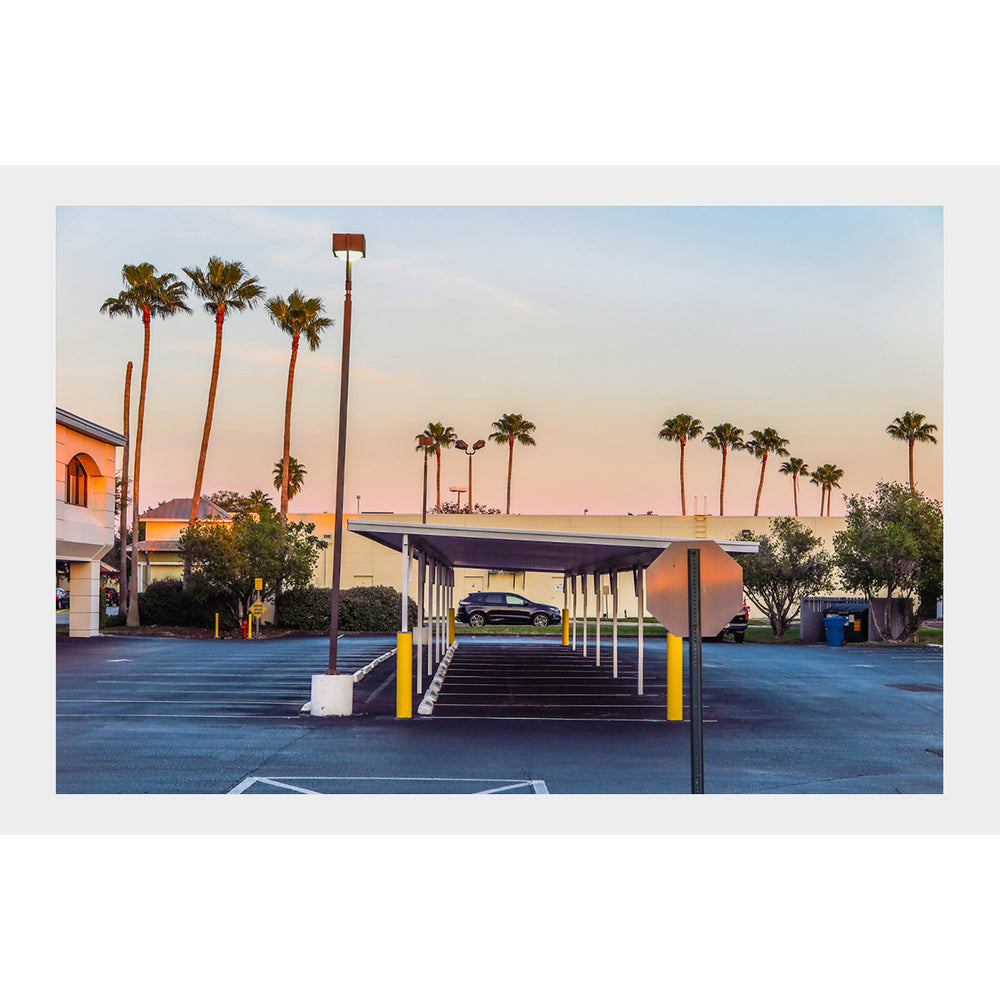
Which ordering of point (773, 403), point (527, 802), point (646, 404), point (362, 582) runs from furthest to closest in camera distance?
point (773, 403) < point (646, 404) < point (362, 582) < point (527, 802)

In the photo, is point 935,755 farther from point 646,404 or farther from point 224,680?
point 646,404

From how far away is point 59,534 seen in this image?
1340 inches

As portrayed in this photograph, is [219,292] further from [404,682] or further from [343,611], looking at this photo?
[404,682]

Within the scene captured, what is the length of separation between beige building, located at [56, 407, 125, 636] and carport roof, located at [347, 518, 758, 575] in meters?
12.5

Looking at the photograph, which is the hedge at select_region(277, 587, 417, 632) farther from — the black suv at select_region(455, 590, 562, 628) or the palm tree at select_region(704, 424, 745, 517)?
the palm tree at select_region(704, 424, 745, 517)

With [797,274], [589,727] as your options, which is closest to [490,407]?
[797,274]

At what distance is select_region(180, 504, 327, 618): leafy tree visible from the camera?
40281 millimetres

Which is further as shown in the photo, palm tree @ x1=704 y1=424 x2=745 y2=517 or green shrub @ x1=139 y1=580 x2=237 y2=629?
palm tree @ x1=704 y1=424 x2=745 y2=517

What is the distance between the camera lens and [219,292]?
4738cm

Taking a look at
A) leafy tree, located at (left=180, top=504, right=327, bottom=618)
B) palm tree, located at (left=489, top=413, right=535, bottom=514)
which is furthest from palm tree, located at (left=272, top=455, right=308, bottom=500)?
leafy tree, located at (left=180, top=504, right=327, bottom=618)

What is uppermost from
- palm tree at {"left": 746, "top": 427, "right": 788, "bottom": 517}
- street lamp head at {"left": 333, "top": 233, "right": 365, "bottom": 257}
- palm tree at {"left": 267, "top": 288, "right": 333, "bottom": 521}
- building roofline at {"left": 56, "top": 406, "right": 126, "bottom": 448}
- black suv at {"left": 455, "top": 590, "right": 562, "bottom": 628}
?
palm tree at {"left": 267, "top": 288, "right": 333, "bottom": 521}

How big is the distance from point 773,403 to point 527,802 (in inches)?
2510

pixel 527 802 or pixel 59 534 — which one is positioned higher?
pixel 59 534

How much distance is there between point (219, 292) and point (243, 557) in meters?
13.0
